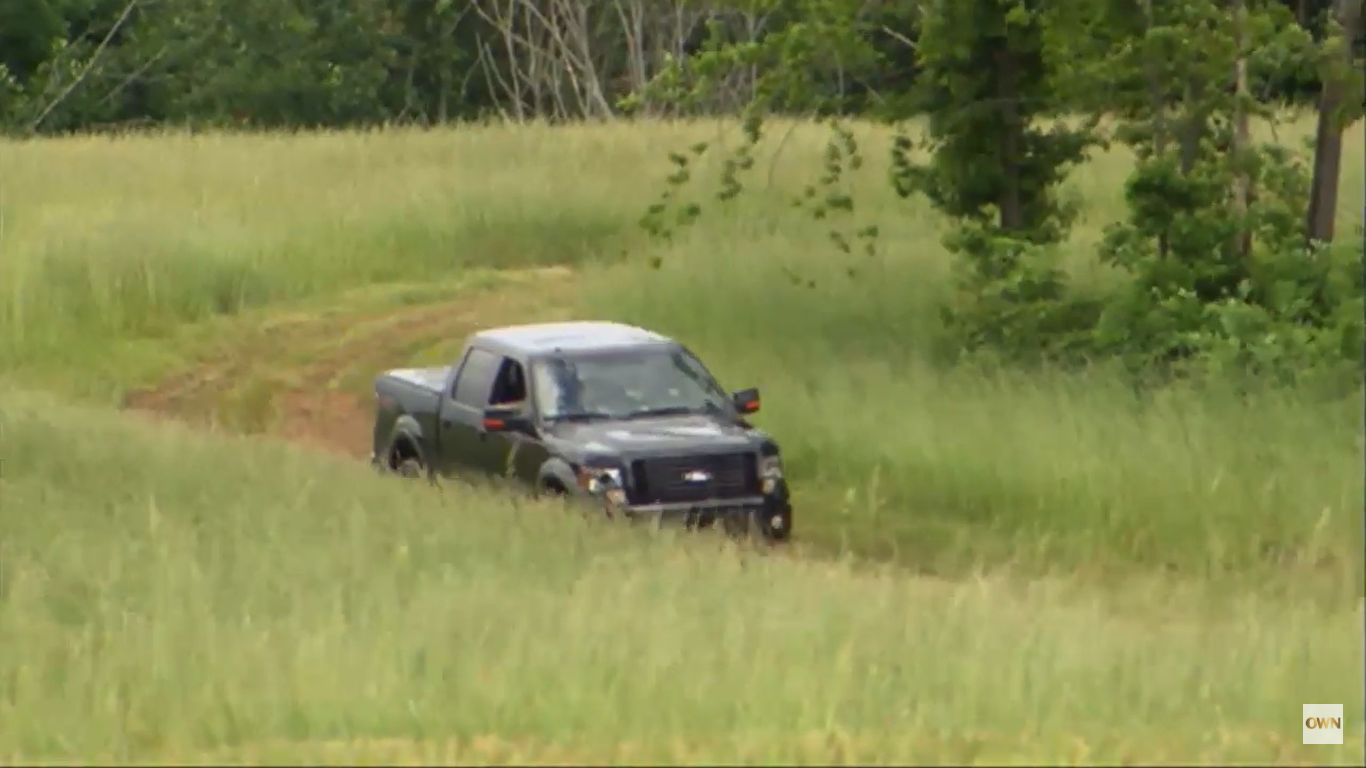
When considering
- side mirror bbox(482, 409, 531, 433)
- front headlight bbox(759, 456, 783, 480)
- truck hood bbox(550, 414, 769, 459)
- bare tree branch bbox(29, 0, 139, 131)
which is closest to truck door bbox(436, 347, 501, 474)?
side mirror bbox(482, 409, 531, 433)

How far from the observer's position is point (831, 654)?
909 centimetres

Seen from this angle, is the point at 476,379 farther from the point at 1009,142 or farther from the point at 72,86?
the point at 72,86

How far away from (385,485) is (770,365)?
6926mm

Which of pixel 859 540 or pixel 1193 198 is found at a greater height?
pixel 1193 198

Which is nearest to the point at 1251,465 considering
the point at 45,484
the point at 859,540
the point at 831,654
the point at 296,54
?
the point at 859,540

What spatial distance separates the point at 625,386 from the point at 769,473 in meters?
1.36

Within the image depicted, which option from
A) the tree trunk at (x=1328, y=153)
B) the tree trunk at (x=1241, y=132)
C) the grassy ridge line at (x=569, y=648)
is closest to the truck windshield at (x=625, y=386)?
the grassy ridge line at (x=569, y=648)

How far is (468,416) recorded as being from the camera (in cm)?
1645

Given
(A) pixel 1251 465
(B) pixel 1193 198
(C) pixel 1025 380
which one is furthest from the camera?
(B) pixel 1193 198

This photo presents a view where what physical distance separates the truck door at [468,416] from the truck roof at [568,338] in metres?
0.17

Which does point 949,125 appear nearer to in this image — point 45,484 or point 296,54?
point 45,484

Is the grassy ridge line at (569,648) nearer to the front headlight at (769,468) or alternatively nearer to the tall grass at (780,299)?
the front headlight at (769,468)

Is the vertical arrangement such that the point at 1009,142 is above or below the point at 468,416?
above

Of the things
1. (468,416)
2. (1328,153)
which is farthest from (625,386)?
(1328,153)
